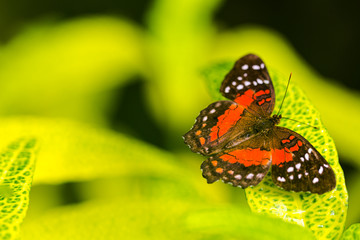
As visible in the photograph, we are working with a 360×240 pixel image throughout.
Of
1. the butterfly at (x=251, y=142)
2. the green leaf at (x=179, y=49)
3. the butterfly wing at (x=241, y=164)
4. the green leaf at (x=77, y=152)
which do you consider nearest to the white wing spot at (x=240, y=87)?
the butterfly at (x=251, y=142)

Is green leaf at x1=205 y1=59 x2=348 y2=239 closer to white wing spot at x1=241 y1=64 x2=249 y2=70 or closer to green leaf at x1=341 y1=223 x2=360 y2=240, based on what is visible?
green leaf at x1=341 y1=223 x2=360 y2=240

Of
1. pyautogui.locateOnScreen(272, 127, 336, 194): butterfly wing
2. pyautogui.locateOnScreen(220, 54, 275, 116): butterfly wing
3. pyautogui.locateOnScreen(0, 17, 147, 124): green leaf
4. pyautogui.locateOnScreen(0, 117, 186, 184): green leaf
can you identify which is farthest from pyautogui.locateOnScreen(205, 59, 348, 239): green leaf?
pyautogui.locateOnScreen(0, 17, 147, 124): green leaf

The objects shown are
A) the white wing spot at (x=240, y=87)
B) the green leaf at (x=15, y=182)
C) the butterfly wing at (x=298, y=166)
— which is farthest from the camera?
the white wing spot at (x=240, y=87)

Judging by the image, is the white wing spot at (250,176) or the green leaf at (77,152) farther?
the green leaf at (77,152)

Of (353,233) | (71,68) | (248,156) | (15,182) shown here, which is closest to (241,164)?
(248,156)

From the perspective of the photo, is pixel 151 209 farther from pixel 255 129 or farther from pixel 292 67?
pixel 292 67

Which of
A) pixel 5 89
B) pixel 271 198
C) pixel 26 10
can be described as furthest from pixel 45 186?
pixel 26 10

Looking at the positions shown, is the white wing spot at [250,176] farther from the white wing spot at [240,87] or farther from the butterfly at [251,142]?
the white wing spot at [240,87]
